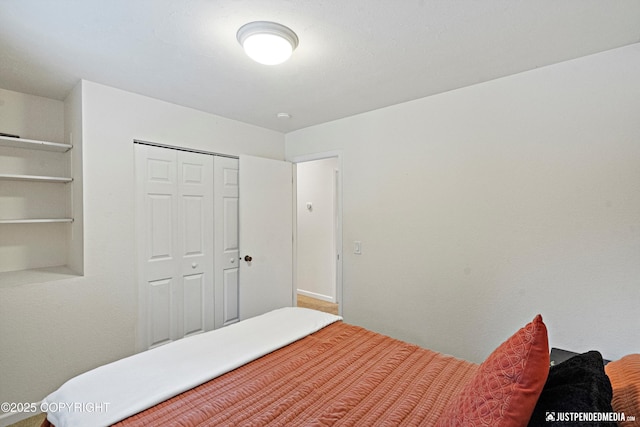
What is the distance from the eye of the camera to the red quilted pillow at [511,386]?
805mm

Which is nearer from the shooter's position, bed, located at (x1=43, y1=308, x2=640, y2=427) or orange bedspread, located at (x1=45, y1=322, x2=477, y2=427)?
bed, located at (x1=43, y1=308, x2=640, y2=427)

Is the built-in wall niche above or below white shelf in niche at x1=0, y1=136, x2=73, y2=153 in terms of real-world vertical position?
below

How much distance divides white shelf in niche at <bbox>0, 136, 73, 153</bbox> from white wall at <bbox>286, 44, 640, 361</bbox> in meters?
2.47

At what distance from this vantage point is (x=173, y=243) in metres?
2.78

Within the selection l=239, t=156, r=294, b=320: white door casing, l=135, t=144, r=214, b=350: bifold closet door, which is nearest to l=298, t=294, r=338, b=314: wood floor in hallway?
l=239, t=156, r=294, b=320: white door casing

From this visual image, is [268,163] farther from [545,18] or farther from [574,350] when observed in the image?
[574,350]

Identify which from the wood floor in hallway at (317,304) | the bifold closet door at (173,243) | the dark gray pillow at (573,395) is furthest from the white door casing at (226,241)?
the dark gray pillow at (573,395)

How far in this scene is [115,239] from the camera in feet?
7.86

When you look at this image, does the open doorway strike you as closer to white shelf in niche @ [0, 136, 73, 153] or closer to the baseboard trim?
the baseboard trim

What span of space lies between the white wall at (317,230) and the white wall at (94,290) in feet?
7.90

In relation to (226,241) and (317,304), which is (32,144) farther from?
(317,304)

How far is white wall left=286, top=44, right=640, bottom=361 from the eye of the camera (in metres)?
1.82

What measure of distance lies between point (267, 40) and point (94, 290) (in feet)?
7.22

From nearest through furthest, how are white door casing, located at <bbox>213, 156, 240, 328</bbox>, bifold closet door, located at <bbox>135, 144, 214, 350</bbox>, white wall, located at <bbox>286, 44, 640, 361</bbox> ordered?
white wall, located at <bbox>286, 44, 640, 361</bbox>
bifold closet door, located at <bbox>135, 144, 214, 350</bbox>
white door casing, located at <bbox>213, 156, 240, 328</bbox>
